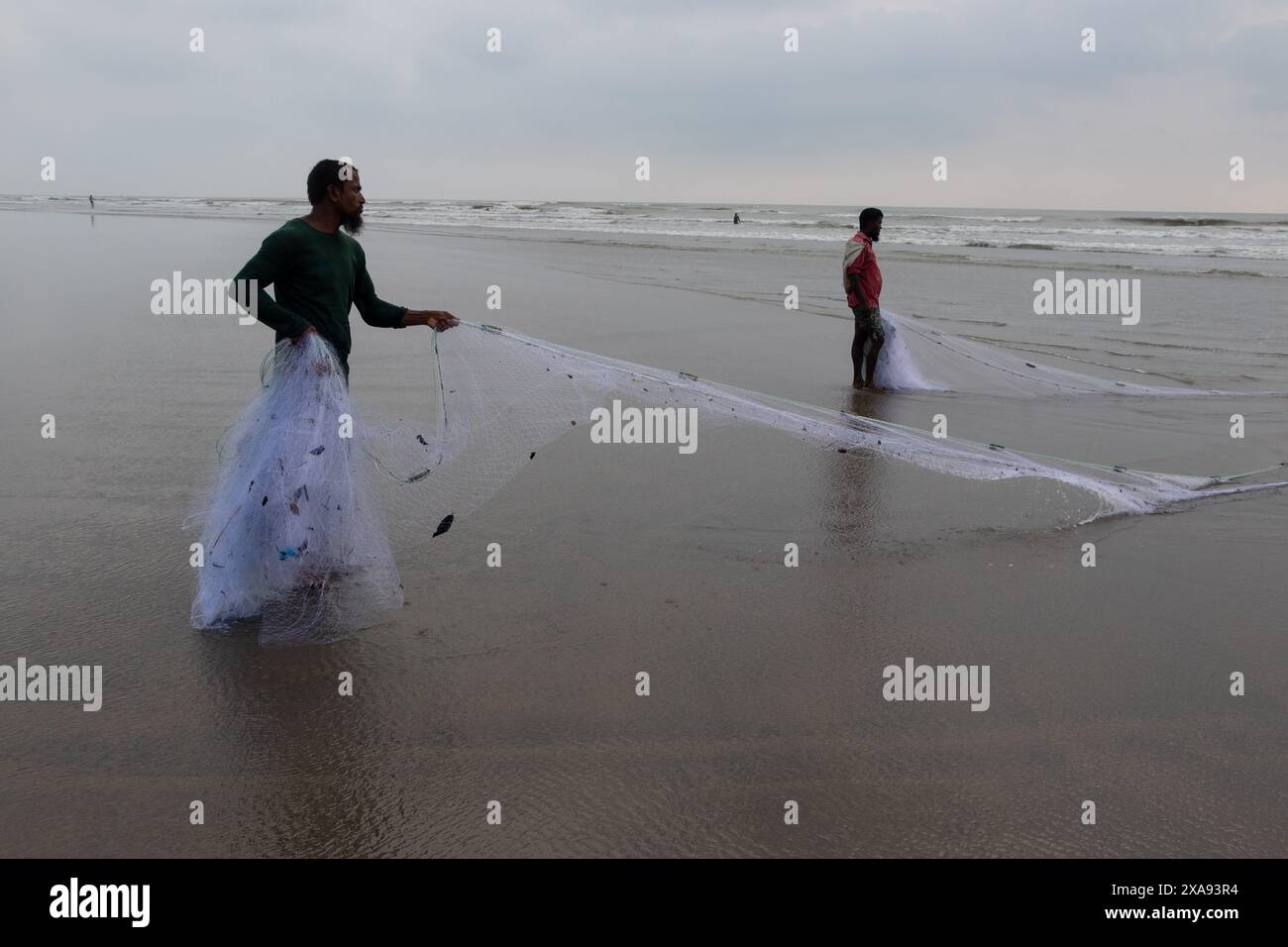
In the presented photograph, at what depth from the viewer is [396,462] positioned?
480 centimetres

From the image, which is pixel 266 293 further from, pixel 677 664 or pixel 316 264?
pixel 677 664

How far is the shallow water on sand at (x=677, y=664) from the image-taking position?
3080 mm

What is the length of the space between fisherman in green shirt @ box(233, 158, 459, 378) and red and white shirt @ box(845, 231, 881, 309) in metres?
6.10

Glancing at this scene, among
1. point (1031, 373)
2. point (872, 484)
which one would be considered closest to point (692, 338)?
point (1031, 373)

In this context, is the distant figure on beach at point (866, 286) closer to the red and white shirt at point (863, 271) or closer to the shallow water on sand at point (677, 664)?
the red and white shirt at point (863, 271)

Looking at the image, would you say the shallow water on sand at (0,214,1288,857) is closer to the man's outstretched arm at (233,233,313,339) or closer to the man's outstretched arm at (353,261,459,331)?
the man's outstretched arm at (353,261,459,331)

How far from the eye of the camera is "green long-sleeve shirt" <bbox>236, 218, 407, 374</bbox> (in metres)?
4.31

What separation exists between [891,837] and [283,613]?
254 cm

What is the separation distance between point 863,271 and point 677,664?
6.64 metres

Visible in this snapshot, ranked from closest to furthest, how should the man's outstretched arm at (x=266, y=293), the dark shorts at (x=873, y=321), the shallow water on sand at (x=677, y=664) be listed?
the shallow water on sand at (x=677, y=664) < the man's outstretched arm at (x=266, y=293) < the dark shorts at (x=873, y=321)

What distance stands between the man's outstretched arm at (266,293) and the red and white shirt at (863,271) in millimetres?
6429

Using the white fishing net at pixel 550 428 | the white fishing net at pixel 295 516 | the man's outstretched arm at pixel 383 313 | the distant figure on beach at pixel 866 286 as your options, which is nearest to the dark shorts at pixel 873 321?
the distant figure on beach at pixel 866 286

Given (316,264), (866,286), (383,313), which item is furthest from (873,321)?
(316,264)

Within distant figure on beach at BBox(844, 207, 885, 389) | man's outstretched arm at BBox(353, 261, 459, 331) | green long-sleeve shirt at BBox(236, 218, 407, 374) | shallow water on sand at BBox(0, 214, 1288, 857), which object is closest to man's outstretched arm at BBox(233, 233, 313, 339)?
green long-sleeve shirt at BBox(236, 218, 407, 374)
